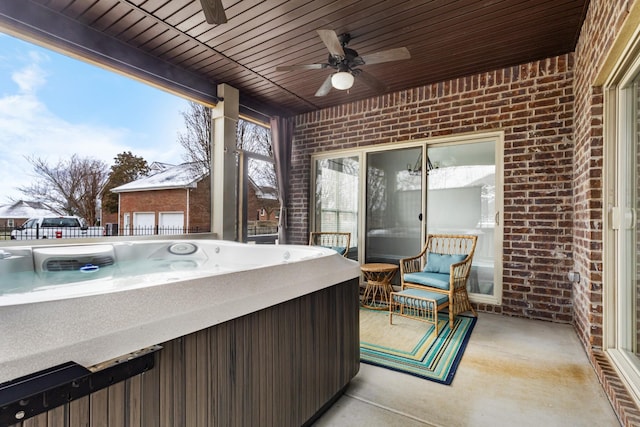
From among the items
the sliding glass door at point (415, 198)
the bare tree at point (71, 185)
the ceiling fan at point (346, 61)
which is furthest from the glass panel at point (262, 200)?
the ceiling fan at point (346, 61)

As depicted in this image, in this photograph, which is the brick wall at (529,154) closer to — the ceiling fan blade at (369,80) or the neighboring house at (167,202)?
the ceiling fan blade at (369,80)

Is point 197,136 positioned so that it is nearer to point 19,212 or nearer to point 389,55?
point 19,212

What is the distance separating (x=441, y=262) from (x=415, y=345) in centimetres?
99

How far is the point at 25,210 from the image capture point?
2365mm

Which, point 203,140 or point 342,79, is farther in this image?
point 203,140

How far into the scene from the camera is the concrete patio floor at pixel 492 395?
152 cm

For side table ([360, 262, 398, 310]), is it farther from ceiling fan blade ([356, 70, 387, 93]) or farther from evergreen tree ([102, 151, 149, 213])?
evergreen tree ([102, 151, 149, 213])

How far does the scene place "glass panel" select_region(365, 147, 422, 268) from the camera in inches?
147

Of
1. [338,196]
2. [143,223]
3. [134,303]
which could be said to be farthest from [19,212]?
[338,196]

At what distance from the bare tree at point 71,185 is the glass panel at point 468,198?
3.33 meters

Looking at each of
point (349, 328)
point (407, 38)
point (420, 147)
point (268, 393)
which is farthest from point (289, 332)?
point (420, 147)

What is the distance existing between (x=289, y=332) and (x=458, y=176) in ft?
9.50

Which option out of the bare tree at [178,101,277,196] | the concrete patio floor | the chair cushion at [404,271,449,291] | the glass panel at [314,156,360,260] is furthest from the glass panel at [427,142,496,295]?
the bare tree at [178,101,277,196]

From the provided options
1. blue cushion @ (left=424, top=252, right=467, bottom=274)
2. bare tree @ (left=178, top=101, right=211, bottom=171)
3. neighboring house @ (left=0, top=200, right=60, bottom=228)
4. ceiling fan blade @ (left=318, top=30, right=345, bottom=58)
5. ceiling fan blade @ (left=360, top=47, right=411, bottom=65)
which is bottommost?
blue cushion @ (left=424, top=252, right=467, bottom=274)
